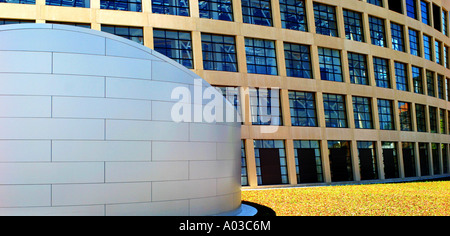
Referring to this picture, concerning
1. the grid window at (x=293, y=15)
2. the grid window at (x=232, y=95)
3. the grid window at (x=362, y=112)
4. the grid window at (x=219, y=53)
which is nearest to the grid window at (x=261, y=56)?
the grid window at (x=219, y=53)

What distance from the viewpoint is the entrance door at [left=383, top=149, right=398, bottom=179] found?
33656 mm

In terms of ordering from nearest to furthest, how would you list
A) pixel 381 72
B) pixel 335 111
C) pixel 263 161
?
pixel 263 161, pixel 335 111, pixel 381 72

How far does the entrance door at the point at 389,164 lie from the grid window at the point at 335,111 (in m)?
5.21

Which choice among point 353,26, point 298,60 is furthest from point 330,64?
point 353,26

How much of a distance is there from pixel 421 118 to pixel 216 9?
74.6 ft

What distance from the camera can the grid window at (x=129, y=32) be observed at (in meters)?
25.5

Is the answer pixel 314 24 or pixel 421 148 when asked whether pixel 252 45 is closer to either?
pixel 314 24

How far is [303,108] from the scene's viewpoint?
29.8 metres

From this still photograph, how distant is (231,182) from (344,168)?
19.6 metres

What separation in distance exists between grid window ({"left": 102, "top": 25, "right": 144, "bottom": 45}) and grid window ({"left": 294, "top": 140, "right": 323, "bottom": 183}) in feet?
41.9

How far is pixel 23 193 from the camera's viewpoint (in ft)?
32.8

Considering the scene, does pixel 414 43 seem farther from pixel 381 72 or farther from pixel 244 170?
pixel 244 170

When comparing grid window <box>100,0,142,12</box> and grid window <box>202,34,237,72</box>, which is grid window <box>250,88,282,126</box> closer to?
grid window <box>202,34,237,72</box>
